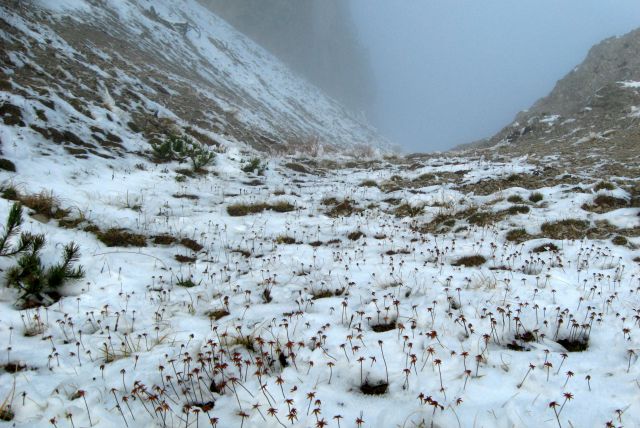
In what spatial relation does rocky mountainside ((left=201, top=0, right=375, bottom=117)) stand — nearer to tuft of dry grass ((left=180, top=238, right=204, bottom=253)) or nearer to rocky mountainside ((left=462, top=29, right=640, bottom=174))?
rocky mountainside ((left=462, top=29, right=640, bottom=174))

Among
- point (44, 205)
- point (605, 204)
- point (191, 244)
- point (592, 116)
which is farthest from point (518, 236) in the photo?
point (592, 116)

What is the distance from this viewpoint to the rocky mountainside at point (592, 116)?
1655 centimetres

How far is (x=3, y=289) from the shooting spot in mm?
4617

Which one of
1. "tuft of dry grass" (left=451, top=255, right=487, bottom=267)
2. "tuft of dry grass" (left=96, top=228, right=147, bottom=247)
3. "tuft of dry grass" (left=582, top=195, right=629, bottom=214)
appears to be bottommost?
"tuft of dry grass" (left=451, top=255, right=487, bottom=267)

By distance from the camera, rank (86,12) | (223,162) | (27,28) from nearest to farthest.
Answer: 1. (223,162)
2. (27,28)
3. (86,12)

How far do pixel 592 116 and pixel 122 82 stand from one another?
27270 mm

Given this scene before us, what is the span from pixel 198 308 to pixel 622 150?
55.9 ft

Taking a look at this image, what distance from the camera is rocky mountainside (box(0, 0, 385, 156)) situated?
1132 cm

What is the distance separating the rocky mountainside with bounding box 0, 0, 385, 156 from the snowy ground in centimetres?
334

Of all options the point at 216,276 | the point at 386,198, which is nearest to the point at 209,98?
the point at 386,198

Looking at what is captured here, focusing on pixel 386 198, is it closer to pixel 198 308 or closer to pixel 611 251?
pixel 611 251

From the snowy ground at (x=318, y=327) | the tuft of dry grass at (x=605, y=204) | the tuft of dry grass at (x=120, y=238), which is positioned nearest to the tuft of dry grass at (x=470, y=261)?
the snowy ground at (x=318, y=327)

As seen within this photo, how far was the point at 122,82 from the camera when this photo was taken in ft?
60.7

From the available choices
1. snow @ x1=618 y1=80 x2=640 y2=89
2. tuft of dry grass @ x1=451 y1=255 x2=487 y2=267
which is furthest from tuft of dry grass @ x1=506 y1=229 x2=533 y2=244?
snow @ x1=618 y1=80 x2=640 y2=89
